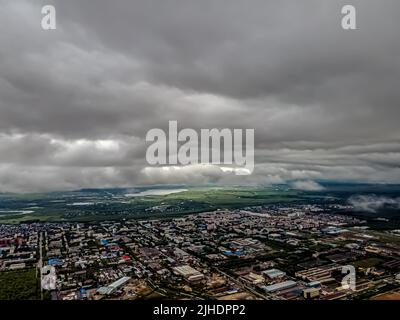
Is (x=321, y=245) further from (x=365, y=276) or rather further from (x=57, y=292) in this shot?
(x=57, y=292)

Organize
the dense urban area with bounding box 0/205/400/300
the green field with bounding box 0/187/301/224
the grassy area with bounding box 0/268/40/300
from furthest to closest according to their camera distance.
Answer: the green field with bounding box 0/187/301/224
the dense urban area with bounding box 0/205/400/300
the grassy area with bounding box 0/268/40/300

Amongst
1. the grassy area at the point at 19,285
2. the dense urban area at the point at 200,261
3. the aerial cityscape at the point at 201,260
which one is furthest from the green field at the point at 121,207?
the grassy area at the point at 19,285

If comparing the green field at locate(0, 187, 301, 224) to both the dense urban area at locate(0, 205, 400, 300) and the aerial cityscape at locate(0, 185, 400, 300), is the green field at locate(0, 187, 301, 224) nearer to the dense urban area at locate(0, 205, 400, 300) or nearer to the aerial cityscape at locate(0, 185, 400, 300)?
the aerial cityscape at locate(0, 185, 400, 300)

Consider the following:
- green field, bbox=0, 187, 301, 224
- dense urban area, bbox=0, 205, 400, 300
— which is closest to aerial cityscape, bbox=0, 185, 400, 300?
dense urban area, bbox=0, 205, 400, 300

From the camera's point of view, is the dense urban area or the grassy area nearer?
the grassy area

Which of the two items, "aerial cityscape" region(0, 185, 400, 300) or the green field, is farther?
the green field

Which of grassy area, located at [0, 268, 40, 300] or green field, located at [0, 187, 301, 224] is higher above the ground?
grassy area, located at [0, 268, 40, 300]

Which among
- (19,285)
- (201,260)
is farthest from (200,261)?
(19,285)

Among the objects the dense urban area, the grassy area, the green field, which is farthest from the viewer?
the green field

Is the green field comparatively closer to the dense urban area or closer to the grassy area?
the dense urban area
